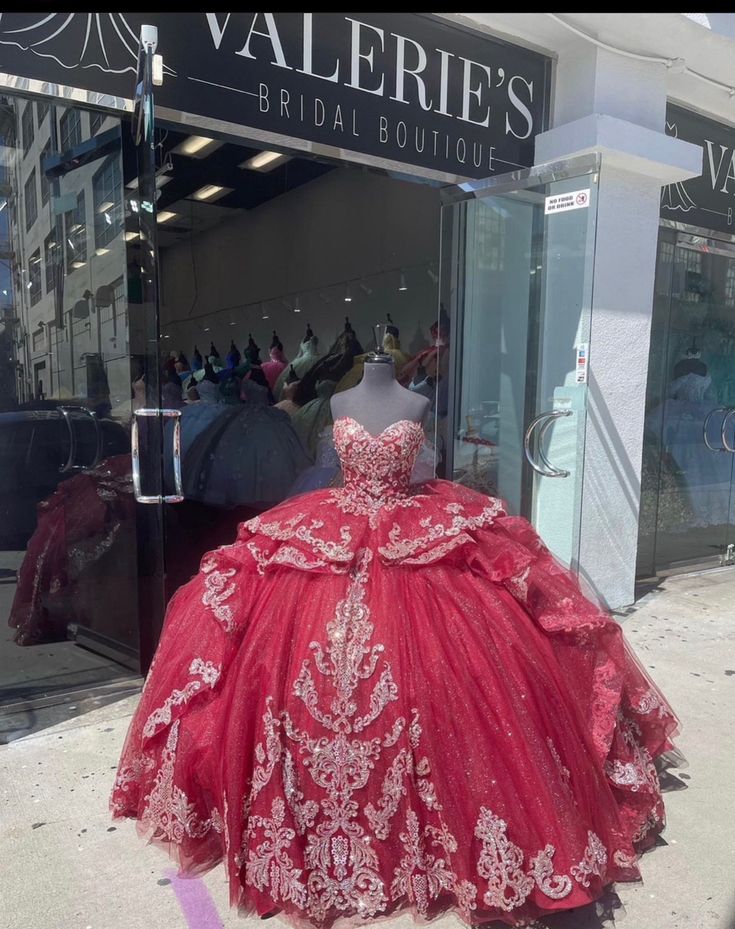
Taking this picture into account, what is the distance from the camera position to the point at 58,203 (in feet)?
9.83

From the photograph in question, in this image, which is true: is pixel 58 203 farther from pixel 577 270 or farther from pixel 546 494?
pixel 546 494

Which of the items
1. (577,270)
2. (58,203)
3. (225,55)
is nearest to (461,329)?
(577,270)

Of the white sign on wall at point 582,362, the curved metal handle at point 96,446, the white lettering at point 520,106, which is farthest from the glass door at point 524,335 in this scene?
the curved metal handle at point 96,446

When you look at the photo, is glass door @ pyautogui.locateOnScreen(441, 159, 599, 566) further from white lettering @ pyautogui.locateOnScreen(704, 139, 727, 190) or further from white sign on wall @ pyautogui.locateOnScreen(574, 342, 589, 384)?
white lettering @ pyautogui.locateOnScreen(704, 139, 727, 190)

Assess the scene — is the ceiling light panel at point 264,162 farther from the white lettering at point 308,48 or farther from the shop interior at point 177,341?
the white lettering at point 308,48

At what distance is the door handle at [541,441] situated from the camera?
11.9 feet

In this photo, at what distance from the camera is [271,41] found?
326 centimetres

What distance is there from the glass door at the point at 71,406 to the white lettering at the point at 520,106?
224 cm

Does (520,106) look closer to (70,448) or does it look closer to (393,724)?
(70,448)

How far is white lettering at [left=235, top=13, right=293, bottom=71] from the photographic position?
10.5ft

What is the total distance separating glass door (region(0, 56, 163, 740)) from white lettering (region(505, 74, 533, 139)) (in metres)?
2.24

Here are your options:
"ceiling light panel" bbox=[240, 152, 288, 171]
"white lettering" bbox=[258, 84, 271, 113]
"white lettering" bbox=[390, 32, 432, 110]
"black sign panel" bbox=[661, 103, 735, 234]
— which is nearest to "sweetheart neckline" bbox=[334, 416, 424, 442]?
"white lettering" bbox=[258, 84, 271, 113]

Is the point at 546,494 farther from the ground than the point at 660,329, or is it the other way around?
the point at 660,329

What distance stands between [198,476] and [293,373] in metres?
1.20
